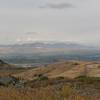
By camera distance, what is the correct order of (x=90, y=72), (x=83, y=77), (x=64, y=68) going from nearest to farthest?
1. (x=83, y=77)
2. (x=90, y=72)
3. (x=64, y=68)

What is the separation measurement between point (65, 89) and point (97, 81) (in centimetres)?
2099

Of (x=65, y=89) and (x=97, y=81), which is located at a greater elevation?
(x=65, y=89)

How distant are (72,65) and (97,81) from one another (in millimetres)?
18003

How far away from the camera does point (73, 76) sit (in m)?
40.3

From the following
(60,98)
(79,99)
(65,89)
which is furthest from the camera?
(65,89)

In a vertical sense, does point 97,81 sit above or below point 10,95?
below

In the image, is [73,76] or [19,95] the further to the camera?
[73,76]

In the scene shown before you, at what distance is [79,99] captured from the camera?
475 inches

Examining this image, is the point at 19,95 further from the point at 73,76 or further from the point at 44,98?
the point at 73,76

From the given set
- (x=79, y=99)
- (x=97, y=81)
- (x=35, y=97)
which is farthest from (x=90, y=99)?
(x=97, y=81)

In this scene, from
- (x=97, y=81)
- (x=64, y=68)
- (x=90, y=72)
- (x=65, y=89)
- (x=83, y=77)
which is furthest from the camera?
(x=64, y=68)

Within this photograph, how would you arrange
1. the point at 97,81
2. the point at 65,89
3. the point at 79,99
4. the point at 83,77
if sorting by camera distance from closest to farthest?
1. the point at 79,99
2. the point at 65,89
3. the point at 97,81
4. the point at 83,77

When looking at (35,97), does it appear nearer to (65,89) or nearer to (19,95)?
(19,95)

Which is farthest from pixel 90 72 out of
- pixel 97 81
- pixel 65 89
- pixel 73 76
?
pixel 65 89
